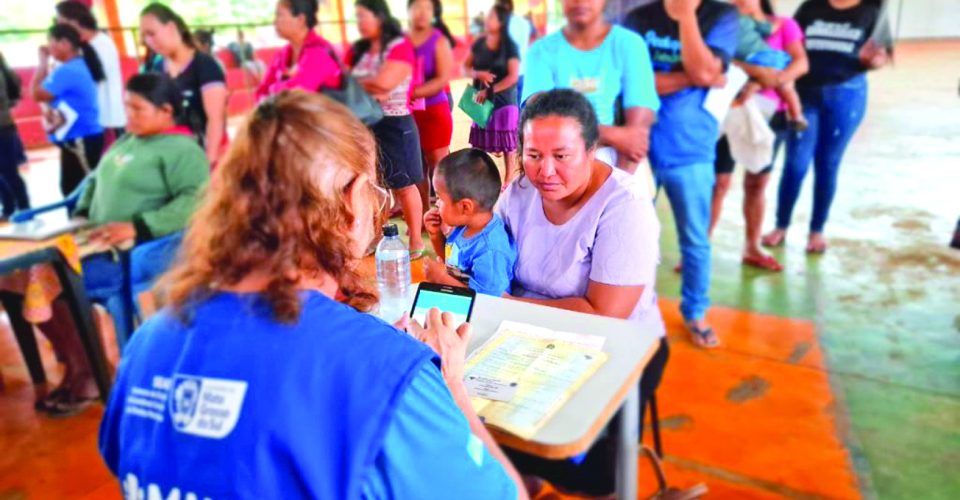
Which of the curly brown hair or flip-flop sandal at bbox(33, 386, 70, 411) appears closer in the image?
the curly brown hair

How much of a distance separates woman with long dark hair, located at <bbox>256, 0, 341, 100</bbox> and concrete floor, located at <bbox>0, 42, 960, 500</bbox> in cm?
38

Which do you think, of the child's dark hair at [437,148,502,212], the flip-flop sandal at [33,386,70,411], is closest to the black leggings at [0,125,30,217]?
the flip-flop sandal at [33,386,70,411]

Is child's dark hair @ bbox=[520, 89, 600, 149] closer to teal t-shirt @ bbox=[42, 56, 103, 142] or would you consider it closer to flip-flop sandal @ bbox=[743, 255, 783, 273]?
flip-flop sandal @ bbox=[743, 255, 783, 273]

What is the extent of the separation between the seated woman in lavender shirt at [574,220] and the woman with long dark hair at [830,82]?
294 cm

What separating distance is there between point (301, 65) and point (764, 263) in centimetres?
338

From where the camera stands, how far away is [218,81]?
13.2 ft

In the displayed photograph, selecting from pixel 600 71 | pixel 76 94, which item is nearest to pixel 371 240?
pixel 600 71

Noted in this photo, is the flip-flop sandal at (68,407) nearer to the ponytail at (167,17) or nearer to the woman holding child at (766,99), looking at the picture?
the ponytail at (167,17)

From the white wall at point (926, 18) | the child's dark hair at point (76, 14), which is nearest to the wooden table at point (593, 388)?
the child's dark hair at point (76, 14)

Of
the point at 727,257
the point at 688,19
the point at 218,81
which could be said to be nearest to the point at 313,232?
the point at 688,19

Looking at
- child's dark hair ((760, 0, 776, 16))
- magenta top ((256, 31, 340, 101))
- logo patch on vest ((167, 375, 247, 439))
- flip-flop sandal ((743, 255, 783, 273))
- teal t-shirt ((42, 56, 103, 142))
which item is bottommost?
flip-flop sandal ((743, 255, 783, 273))

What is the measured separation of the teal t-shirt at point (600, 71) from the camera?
1595 mm

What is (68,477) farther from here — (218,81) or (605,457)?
(218,81)

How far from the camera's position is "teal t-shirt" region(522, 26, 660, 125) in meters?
1.59
